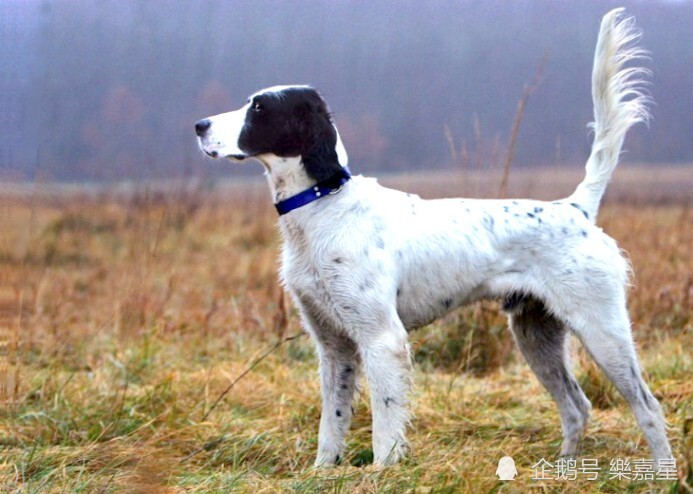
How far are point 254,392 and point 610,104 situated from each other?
86.0 inches

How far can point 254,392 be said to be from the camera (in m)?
4.69

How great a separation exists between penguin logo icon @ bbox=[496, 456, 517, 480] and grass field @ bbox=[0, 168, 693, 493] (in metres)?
0.03

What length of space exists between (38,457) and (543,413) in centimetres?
230

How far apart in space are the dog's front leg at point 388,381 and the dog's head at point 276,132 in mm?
661

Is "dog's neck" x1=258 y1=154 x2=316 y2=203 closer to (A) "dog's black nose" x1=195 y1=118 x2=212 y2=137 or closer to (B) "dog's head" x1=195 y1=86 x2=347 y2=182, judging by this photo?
(B) "dog's head" x1=195 y1=86 x2=347 y2=182

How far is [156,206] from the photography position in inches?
340

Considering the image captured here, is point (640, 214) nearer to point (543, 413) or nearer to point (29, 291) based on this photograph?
point (543, 413)

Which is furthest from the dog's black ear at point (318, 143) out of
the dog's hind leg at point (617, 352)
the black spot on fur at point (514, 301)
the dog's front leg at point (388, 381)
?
the dog's hind leg at point (617, 352)

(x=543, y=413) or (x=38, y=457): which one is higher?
(x=38, y=457)

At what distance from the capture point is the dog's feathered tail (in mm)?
3965

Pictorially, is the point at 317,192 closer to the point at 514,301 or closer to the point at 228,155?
the point at 228,155

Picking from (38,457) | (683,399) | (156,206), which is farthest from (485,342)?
(156,206)

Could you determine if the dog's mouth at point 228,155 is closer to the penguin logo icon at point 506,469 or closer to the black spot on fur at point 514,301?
the black spot on fur at point 514,301

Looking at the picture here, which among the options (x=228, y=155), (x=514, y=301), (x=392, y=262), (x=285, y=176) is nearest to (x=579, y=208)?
(x=514, y=301)
